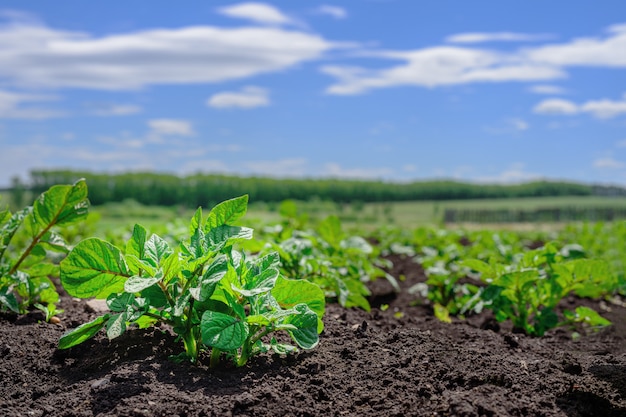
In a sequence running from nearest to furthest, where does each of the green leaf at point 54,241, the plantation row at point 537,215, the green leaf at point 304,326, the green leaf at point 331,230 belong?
the green leaf at point 304,326, the green leaf at point 54,241, the green leaf at point 331,230, the plantation row at point 537,215

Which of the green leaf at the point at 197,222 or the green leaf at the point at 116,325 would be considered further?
the green leaf at the point at 197,222

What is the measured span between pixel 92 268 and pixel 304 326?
3.12 feet

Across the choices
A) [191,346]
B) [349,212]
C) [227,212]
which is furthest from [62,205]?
[349,212]

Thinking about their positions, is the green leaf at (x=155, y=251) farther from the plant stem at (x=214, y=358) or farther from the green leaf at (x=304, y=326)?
the green leaf at (x=304, y=326)

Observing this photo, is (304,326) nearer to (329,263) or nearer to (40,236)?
(329,263)

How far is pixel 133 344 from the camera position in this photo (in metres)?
3.11

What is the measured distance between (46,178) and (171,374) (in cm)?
1491

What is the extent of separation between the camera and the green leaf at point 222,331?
258cm

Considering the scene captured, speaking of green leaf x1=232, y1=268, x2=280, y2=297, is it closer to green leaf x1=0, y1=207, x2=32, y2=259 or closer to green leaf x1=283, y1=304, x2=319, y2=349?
green leaf x1=283, y1=304, x2=319, y2=349

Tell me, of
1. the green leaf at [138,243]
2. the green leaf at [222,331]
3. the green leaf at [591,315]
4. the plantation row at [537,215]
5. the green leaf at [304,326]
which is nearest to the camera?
the green leaf at [222,331]

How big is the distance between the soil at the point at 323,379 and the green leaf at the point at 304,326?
17 cm

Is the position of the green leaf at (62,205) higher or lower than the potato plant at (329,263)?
higher

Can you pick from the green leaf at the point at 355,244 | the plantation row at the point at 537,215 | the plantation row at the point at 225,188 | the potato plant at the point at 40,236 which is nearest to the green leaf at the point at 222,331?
the potato plant at the point at 40,236

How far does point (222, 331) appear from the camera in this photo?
2.62m
